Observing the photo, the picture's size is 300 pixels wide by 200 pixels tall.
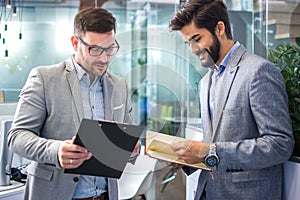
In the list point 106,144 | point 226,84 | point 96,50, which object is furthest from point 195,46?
point 106,144

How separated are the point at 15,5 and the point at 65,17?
956 mm

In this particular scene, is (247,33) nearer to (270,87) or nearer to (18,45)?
(18,45)

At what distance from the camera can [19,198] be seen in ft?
7.05

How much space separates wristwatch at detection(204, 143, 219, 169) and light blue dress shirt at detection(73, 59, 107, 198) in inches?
17.1

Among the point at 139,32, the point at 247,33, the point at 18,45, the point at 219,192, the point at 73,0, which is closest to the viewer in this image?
the point at 219,192

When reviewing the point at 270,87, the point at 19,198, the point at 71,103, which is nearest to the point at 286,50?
the point at 270,87

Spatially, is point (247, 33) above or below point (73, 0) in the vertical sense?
below

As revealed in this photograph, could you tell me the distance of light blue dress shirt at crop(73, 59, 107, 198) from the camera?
1.48m

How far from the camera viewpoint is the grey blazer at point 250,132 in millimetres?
1383

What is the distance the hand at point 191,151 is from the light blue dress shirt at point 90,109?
33cm

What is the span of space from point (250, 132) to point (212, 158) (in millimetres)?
182

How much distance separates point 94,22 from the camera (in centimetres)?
153

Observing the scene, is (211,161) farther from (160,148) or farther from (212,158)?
(160,148)

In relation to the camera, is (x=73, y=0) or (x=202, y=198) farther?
(x=73, y=0)
